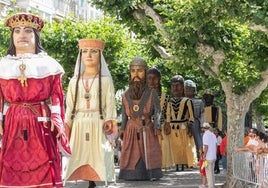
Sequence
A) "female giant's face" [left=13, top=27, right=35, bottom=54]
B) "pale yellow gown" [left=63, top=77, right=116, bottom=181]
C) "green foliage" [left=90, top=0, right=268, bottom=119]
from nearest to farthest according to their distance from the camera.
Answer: "female giant's face" [left=13, top=27, right=35, bottom=54]
"pale yellow gown" [left=63, top=77, right=116, bottom=181]
"green foliage" [left=90, top=0, right=268, bottom=119]

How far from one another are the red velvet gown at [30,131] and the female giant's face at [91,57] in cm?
215

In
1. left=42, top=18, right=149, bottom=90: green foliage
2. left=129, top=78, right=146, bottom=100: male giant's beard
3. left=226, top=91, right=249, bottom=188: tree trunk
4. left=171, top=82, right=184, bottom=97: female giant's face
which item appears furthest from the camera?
left=42, top=18, right=149, bottom=90: green foliage

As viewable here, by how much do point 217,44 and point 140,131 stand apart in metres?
2.33

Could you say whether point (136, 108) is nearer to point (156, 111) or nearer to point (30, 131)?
point (156, 111)

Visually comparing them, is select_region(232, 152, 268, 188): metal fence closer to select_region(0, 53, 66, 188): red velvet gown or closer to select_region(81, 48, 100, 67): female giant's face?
select_region(81, 48, 100, 67): female giant's face

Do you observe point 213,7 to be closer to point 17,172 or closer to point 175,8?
point 175,8

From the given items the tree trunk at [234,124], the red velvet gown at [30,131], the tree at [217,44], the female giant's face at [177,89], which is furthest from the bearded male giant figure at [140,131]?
the red velvet gown at [30,131]

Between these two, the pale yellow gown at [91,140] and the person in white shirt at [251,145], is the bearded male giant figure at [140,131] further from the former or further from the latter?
the pale yellow gown at [91,140]

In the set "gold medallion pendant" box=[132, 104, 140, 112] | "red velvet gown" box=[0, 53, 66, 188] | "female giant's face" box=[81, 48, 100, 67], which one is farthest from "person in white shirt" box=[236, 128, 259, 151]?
"red velvet gown" box=[0, 53, 66, 188]

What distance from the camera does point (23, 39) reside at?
823 centimetres

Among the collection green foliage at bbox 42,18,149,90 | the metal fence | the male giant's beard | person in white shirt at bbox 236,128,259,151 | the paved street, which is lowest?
the paved street

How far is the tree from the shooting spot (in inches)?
416

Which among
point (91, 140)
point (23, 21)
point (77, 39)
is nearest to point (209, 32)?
point (91, 140)

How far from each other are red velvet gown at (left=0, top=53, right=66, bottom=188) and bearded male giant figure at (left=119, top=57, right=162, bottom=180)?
154 inches
